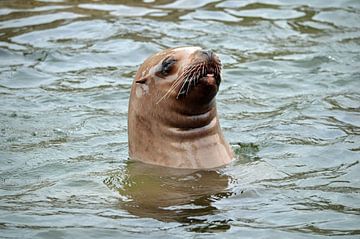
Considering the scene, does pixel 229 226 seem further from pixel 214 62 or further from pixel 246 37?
pixel 246 37

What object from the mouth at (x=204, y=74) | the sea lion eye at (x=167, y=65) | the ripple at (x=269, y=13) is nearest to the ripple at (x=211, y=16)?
the ripple at (x=269, y=13)

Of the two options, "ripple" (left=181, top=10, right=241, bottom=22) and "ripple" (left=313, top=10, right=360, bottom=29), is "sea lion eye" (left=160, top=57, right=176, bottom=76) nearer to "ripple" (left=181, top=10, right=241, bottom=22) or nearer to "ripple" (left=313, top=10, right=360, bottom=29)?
"ripple" (left=181, top=10, right=241, bottom=22)

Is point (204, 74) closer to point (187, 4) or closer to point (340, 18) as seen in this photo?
point (340, 18)

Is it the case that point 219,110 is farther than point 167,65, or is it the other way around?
point 219,110

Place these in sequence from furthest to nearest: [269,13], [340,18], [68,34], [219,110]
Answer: [269,13]
[340,18]
[68,34]
[219,110]

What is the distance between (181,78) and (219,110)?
103 inches

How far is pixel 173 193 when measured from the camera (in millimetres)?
7926

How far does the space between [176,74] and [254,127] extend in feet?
6.54

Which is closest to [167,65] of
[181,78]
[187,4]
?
[181,78]

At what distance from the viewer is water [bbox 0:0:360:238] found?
7359 mm

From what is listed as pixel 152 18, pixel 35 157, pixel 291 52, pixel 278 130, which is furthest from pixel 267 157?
pixel 152 18

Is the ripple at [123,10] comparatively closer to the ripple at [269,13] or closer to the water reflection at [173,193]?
the ripple at [269,13]

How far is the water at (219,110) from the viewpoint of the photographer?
7.36 metres

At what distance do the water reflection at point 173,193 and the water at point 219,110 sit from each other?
0.01 m
